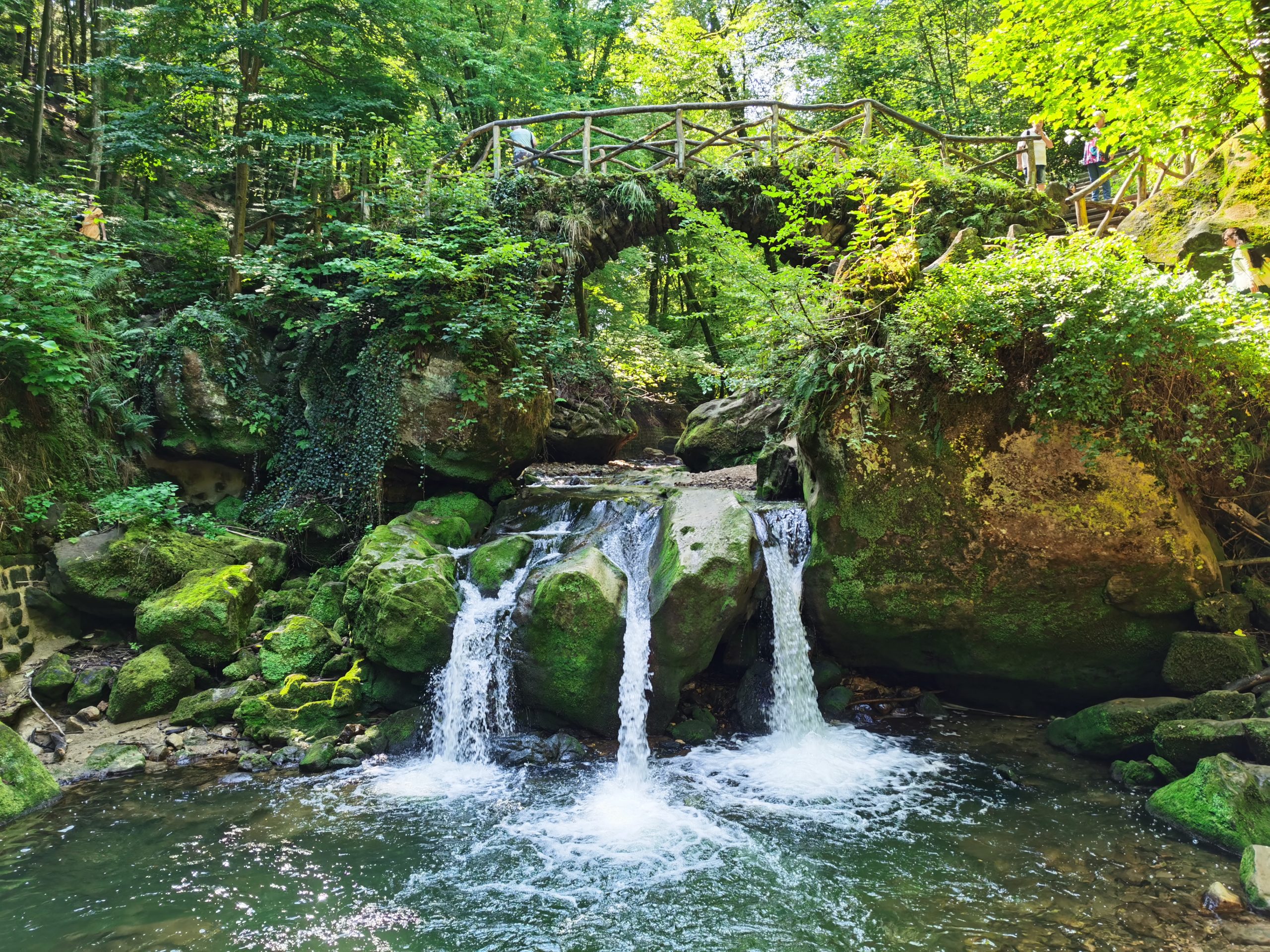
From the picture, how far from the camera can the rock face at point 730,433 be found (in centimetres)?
1158

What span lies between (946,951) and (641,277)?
1890 cm

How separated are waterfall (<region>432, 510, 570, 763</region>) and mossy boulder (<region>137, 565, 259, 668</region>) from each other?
2438 millimetres

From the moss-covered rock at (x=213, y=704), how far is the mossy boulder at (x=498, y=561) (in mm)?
2512

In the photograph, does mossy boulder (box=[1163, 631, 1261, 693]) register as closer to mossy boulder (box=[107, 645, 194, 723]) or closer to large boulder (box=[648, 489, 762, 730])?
large boulder (box=[648, 489, 762, 730])

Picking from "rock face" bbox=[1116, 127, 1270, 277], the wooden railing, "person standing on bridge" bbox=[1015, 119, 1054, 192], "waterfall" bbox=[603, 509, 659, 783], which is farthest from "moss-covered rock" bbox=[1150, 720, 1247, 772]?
"person standing on bridge" bbox=[1015, 119, 1054, 192]

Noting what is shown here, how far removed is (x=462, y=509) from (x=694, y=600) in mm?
4031

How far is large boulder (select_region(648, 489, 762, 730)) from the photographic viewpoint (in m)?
6.65

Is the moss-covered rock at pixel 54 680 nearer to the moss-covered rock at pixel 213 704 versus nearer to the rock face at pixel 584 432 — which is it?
the moss-covered rock at pixel 213 704

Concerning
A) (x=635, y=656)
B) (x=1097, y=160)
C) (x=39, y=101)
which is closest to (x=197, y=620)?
(x=635, y=656)

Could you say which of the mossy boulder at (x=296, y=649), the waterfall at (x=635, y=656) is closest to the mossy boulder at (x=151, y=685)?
the mossy boulder at (x=296, y=649)

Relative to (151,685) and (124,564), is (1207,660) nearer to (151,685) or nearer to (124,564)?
(151,685)

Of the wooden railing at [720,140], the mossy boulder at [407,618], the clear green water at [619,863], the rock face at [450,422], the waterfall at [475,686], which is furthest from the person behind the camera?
the wooden railing at [720,140]

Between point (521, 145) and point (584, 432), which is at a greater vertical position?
point (521, 145)

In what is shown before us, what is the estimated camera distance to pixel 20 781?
5.23 meters
